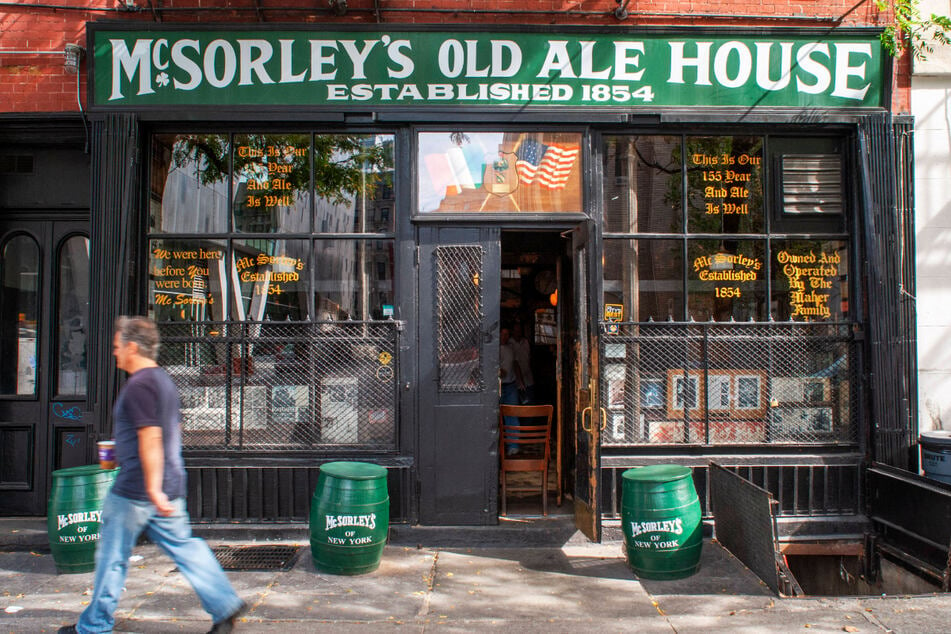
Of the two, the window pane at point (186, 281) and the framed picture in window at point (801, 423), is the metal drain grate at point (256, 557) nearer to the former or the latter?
the window pane at point (186, 281)

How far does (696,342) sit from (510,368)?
3533mm

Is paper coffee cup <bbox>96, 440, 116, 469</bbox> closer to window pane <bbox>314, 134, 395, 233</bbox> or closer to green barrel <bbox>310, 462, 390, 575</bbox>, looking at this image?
green barrel <bbox>310, 462, 390, 575</bbox>

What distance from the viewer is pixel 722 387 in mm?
6590

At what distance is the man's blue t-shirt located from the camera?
3.94 meters

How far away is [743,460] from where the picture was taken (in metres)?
6.50

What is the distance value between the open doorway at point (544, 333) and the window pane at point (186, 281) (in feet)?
10.2

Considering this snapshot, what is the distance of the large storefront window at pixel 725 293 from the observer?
6.57 metres

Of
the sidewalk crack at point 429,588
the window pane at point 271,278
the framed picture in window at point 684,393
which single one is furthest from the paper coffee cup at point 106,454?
the framed picture in window at point 684,393

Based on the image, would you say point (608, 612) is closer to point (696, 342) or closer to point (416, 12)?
point (696, 342)

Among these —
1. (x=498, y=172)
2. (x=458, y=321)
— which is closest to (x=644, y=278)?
(x=498, y=172)

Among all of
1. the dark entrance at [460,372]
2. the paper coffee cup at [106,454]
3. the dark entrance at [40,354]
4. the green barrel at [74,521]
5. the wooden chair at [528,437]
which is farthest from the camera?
the wooden chair at [528,437]

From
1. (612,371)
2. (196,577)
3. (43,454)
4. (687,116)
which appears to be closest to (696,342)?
(612,371)

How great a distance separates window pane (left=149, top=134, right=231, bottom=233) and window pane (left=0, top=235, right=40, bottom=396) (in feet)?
5.02

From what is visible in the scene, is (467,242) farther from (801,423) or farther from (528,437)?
(801,423)
